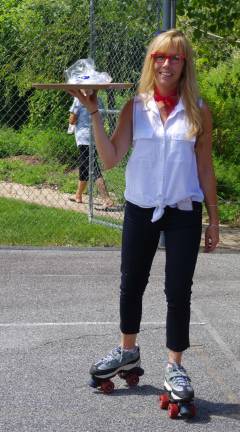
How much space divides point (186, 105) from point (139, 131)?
10.7 inches

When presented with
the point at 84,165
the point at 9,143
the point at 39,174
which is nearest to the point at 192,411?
the point at 84,165

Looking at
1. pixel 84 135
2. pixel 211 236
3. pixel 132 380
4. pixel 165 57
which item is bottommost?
pixel 84 135

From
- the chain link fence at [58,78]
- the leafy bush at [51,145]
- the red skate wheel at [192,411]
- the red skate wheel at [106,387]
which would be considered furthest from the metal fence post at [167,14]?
the red skate wheel at [192,411]

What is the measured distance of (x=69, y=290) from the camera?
24.1 ft

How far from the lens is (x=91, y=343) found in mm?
5922

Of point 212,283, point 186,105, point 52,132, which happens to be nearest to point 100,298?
point 212,283

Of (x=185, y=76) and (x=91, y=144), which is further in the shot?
(x=91, y=144)

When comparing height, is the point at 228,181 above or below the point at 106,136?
below

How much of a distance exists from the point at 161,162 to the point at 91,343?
5.79 feet

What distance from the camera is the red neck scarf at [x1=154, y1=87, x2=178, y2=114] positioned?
4.67m

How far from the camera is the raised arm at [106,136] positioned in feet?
15.2

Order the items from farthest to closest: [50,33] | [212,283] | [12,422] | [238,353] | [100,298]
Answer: [50,33]
[212,283]
[100,298]
[238,353]
[12,422]

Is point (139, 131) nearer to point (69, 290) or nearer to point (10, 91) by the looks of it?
point (69, 290)

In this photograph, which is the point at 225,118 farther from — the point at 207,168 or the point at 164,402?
the point at 164,402
